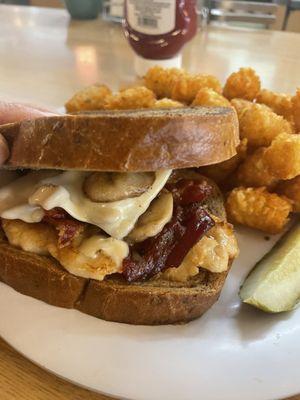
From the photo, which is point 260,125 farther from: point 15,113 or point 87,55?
point 87,55

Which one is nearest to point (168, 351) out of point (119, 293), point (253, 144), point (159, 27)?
point (119, 293)

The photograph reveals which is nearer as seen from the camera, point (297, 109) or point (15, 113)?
point (15, 113)

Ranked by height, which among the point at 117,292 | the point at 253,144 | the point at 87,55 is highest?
the point at 253,144

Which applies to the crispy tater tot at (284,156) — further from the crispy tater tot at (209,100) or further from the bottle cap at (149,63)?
the bottle cap at (149,63)

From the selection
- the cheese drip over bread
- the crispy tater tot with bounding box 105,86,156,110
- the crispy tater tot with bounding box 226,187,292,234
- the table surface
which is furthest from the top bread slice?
the table surface

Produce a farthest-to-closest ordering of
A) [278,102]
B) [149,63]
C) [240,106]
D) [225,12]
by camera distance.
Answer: [225,12], [149,63], [278,102], [240,106]

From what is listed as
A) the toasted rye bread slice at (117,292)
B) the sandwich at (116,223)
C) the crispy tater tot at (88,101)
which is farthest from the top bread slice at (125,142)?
the crispy tater tot at (88,101)
